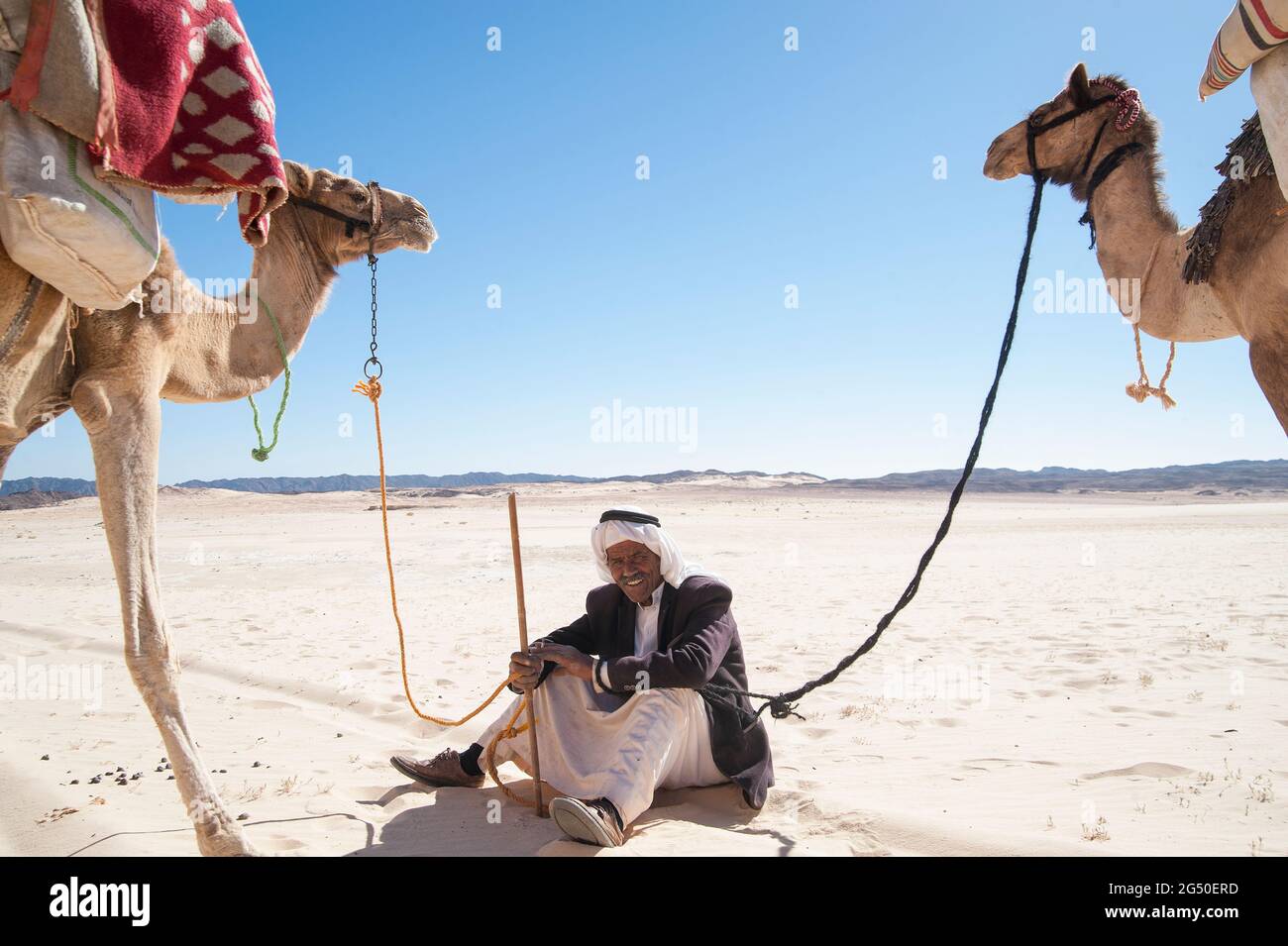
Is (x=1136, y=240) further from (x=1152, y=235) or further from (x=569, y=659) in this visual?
(x=569, y=659)

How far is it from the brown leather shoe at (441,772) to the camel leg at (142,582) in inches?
46.0

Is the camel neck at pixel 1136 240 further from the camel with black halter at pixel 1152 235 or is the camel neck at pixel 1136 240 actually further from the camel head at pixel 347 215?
the camel head at pixel 347 215

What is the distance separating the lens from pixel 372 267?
469 cm

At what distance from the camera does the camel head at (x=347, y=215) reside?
4.50m

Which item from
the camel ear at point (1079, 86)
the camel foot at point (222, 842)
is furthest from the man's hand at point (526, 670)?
the camel ear at point (1079, 86)

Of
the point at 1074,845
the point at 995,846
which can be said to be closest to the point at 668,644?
the point at 995,846

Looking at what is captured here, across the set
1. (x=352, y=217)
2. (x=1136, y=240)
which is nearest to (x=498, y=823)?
(x=352, y=217)

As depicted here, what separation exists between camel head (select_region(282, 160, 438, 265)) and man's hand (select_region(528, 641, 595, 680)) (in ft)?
8.42

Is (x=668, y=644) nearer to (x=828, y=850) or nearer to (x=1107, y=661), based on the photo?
(x=828, y=850)

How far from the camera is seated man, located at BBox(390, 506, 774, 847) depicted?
3.61 metres

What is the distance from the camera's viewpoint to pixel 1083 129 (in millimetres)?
4547

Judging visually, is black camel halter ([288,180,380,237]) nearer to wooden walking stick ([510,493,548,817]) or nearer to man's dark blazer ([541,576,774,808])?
wooden walking stick ([510,493,548,817])

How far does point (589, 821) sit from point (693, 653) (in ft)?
2.81
